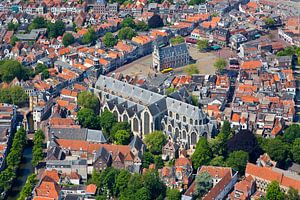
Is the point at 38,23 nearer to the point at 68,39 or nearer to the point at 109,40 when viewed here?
the point at 68,39

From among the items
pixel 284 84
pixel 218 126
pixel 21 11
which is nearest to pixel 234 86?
pixel 284 84

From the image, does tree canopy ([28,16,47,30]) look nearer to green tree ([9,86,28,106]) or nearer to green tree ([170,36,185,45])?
green tree ([170,36,185,45])

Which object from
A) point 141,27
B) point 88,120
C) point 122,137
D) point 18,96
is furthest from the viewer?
point 141,27

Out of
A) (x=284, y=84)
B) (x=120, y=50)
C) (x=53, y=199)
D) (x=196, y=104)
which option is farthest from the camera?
(x=120, y=50)

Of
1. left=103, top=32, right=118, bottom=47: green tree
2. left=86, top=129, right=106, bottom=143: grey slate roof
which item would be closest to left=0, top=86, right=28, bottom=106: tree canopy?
left=86, top=129, right=106, bottom=143: grey slate roof

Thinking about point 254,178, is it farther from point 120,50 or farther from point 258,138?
point 120,50

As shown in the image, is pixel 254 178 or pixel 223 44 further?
pixel 223 44

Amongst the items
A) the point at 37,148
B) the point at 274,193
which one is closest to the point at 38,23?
the point at 37,148
